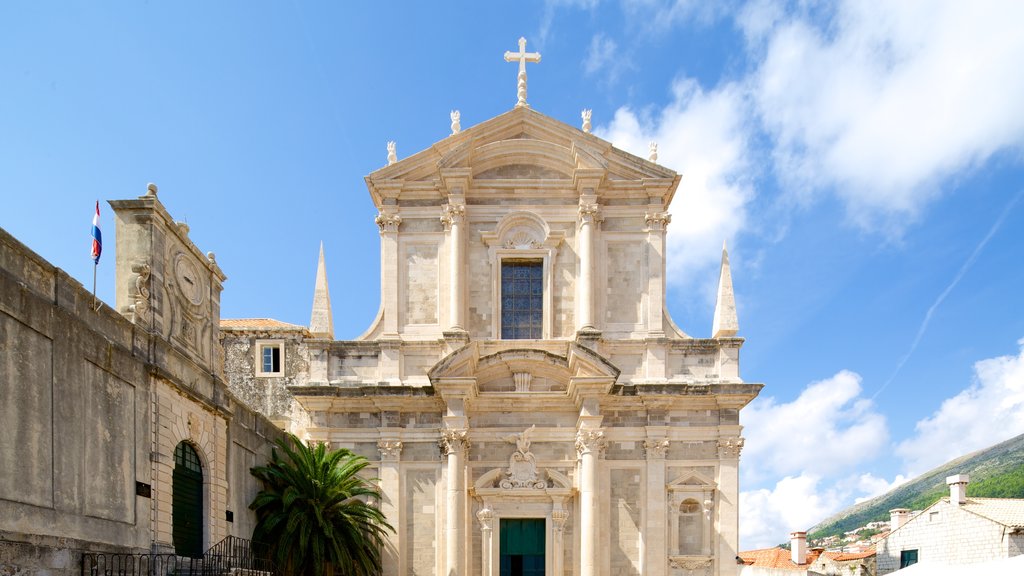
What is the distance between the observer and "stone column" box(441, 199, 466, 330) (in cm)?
2123

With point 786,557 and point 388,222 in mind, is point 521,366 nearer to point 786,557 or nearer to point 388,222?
point 388,222

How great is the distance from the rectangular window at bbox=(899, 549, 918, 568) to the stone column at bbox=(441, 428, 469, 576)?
634 inches

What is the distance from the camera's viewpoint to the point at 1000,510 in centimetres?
2566

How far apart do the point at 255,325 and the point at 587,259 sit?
12025mm

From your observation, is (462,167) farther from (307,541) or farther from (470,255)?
(307,541)

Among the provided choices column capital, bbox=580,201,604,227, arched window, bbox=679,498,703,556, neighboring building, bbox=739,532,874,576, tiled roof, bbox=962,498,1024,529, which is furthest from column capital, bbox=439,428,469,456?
tiled roof, bbox=962,498,1024,529

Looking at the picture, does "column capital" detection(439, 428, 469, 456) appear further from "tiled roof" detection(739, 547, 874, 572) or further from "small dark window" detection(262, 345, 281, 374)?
"tiled roof" detection(739, 547, 874, 572)

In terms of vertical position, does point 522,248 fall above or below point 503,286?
above

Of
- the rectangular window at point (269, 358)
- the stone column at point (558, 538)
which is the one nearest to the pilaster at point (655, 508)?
the stone column at point (558, 538)

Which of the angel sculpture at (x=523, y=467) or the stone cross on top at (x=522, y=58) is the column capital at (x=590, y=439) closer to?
the angel sculpture at (x=523, y=467)

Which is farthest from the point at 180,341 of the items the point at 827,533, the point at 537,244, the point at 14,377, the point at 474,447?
the point at 827,533

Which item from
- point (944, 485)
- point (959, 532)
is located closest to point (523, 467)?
point (959, 532)

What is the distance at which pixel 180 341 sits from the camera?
551 inches

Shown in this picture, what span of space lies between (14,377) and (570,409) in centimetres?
1336
